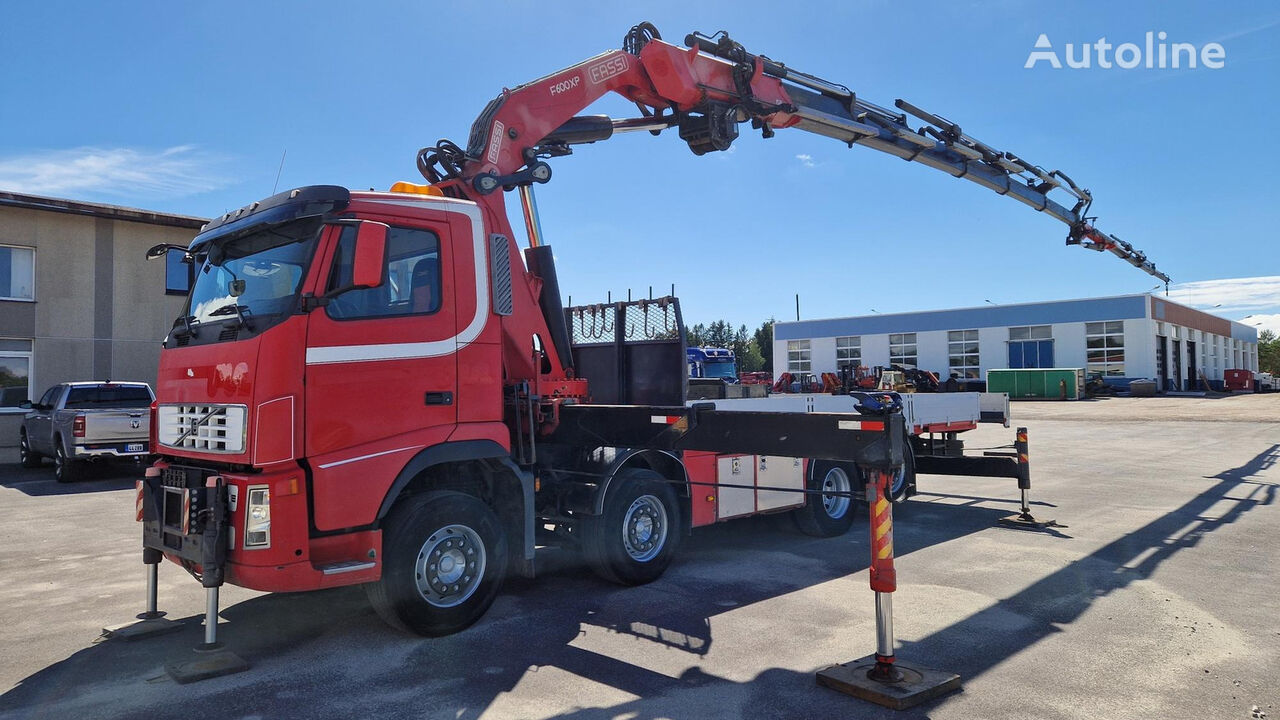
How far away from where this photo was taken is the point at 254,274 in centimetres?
550

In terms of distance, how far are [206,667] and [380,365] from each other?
2.09 m

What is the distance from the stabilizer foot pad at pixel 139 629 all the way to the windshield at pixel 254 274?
225cm

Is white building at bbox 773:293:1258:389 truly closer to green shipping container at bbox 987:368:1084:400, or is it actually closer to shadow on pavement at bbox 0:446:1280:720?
green shipping container at bbox 987:368:1084:400

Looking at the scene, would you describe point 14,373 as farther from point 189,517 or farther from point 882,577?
point 882,577

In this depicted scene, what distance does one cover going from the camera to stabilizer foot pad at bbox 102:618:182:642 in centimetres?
573

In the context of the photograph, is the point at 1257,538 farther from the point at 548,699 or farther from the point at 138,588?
the point at 138,588

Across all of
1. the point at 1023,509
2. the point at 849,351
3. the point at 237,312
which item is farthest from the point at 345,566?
the point at 849,351

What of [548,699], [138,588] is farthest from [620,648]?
[138,588]

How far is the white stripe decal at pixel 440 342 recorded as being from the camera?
5141 millimetres

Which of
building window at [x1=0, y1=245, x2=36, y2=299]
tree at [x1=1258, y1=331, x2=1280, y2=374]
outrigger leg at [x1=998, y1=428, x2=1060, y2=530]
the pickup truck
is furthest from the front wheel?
tree at [x1=1258, y1=331, x2=1280, y2=374]

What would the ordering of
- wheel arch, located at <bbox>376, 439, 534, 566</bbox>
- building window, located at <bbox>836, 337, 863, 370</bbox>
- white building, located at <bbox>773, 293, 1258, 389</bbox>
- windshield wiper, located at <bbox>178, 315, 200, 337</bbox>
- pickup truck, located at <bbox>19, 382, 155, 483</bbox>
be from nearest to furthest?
wheel arch, located at <bbox>376, 439, 534, 566</bbox> → windshield wiper, located at <bbox>178, 315, 200, 337</bbox> → pickup truck, located at <bbox>19, 382, 155, 483</bbox> → white building, located at <bbox>773, 293, 1258, 389</bbox> → building window, located at <bbox>836, 337, 863, 370</bbox>

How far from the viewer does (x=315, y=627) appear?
596 centimetres

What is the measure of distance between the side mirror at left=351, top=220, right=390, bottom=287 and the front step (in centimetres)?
174

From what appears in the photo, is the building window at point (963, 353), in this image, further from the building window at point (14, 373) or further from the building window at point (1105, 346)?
the building window at point (14, 373)
